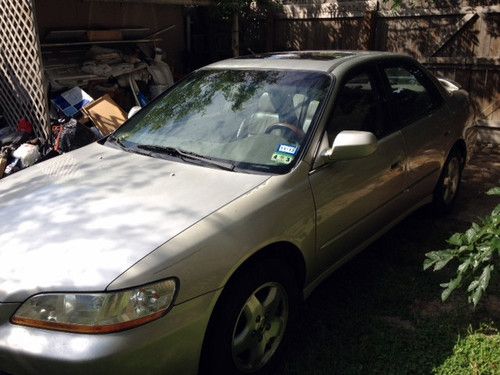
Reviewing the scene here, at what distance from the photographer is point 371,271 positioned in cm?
386

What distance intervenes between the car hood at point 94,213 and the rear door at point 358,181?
1.72ft

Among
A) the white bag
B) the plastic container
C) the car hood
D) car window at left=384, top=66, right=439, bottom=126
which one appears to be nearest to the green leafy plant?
the car hood

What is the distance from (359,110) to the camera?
11.3 feet

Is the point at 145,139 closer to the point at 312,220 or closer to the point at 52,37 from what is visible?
the point at 312,220

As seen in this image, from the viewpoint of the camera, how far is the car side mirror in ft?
9.37

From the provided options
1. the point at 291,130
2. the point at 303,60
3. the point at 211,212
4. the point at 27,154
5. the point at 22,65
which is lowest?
the point at 27,154

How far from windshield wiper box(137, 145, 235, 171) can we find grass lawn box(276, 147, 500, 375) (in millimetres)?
1049

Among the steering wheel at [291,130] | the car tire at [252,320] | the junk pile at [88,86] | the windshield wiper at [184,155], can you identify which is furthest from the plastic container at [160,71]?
the car tire at [252,320]

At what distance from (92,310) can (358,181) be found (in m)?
1.84

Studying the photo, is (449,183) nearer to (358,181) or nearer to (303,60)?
(358,181)

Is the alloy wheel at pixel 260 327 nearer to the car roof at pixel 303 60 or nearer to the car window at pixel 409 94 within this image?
the car roof at pixel 303 60

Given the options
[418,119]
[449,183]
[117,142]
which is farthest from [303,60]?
[449,183]

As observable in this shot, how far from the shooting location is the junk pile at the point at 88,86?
6398 millimetres

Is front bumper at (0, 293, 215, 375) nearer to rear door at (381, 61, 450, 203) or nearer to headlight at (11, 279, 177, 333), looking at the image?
headlight at (11, 279, 177, 333)
